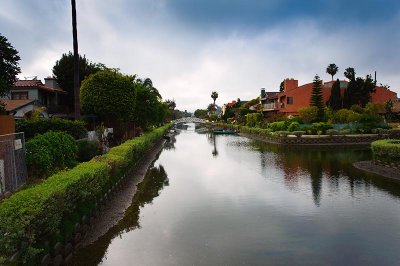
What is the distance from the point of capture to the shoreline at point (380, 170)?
2086cm

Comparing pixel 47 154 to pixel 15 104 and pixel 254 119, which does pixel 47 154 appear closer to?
pixel 15 104

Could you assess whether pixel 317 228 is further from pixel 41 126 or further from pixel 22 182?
pixel 41 126

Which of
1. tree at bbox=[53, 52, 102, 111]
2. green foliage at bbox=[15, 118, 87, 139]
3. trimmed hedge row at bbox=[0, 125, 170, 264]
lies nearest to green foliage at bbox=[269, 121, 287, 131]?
tree at bbox=[53, 52, 102, 111]

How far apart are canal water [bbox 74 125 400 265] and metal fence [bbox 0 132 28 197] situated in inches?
139

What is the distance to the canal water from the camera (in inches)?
388

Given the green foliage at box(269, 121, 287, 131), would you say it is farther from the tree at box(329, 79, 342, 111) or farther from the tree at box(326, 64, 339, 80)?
the tree at box(326, 64, 339, 80)

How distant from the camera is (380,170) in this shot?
22.8 metres

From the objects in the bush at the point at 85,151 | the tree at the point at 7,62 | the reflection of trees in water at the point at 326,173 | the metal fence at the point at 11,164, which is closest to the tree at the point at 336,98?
the reflection of trees in water at the point at 326,173

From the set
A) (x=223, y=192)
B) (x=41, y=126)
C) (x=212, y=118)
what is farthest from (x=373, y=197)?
(x=212, y=118)

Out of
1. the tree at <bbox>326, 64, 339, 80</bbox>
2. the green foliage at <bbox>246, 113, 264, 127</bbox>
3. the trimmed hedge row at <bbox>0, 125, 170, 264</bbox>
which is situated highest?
the tree at <bbox>326, 64, 339, 80</bbox>

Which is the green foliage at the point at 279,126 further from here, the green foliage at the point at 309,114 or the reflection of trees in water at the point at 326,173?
A: the reflection of trees in water at the point at 326,173

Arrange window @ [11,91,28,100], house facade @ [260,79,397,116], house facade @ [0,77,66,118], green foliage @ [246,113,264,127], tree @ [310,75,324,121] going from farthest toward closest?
green foliage @ [246,113,264,127]
house facade @ [260,79,397,116]
tree @ [310,75,324,121]
window @ [11,91,28,100]
house facade @ [0,77,66,118]

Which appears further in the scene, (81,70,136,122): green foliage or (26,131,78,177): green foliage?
(81,70,136,122): green foliage

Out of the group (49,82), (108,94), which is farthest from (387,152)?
(49,82)
